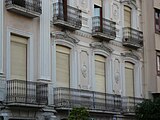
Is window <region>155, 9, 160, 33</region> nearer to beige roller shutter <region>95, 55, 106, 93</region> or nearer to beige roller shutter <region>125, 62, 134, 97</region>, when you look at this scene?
beige roller shutter <region>125, 62, 134, 97</region>

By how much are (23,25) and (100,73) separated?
652 cm

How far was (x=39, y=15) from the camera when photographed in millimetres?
20891

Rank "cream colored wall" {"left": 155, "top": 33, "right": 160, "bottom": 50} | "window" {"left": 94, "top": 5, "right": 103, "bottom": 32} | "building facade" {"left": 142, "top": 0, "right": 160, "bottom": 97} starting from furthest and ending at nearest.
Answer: "cream colored wall" {"left": 155, "top": 33, "right": 160, "bottom": 50}
"building facade" {"left": 142, "top": 0, "right": 160, "bottom": 97}
"window" {"left": 94, "top": 5, "right": 103, "bottom": 32}

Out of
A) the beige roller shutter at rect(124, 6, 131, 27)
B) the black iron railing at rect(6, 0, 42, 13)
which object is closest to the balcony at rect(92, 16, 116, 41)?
the beige roller shutter at rect(124, 6, 131, 27)

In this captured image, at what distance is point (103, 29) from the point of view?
25.1m

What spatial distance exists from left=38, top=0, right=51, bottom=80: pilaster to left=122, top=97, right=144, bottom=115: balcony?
6.40m

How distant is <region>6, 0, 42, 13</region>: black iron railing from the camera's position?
19625 millimetres

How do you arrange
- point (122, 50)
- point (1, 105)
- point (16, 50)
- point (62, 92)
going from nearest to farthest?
point (1, 105), point (16, 50), point (62, 92), point (122, 50)

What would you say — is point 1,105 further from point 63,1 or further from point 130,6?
point 130,6

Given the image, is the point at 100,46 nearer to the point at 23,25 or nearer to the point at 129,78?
the point at 129,78

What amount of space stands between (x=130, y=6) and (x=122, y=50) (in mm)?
3058

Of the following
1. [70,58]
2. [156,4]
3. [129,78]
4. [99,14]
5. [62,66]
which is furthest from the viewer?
[156,4]

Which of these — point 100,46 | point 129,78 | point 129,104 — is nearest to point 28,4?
point 100,46

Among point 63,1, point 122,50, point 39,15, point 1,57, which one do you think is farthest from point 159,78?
point 1,57
